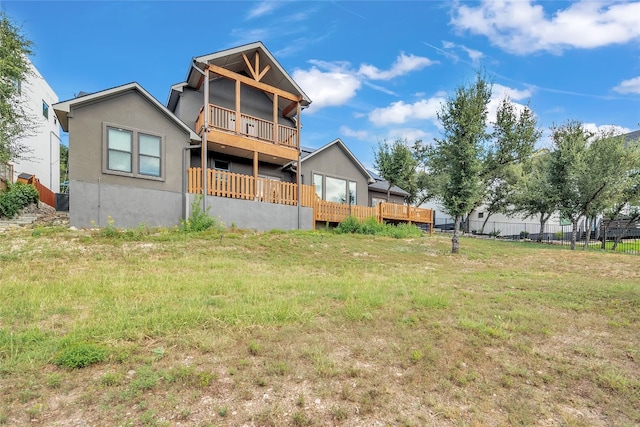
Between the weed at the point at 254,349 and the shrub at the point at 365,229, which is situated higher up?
the shrub at the point at 365,229

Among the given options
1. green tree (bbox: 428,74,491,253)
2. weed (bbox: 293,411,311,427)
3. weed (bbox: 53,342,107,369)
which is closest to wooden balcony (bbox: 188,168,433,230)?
green tree (bbox: 428,74,491,253)

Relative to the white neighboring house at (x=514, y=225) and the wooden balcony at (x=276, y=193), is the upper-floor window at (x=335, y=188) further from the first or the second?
the white neighboring house at (x=514, y=225)

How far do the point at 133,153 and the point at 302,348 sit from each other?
37.6 feet

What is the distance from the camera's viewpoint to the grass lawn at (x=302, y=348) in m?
2.62

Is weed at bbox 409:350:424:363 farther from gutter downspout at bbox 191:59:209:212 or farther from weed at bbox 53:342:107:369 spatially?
gutter downspout at bbox 191:59:209:212

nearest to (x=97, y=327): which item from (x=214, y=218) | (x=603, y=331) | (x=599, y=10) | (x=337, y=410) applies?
(x=337, y=410)

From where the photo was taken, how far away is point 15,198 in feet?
41.1

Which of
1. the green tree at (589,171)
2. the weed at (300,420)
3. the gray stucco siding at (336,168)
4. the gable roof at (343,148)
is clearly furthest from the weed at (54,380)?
the green tree at (589,171)

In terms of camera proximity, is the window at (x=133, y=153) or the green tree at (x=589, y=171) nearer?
the window at (x=133, y=153)

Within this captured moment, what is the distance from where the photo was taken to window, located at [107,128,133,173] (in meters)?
11.7

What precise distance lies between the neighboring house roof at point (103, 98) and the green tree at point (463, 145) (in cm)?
1017

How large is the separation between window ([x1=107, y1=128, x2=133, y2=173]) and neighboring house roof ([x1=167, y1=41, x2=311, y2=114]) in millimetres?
3839

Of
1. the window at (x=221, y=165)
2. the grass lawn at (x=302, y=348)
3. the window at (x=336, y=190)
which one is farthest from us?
the window at (x=336, y=190)

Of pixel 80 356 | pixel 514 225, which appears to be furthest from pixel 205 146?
pixel 514 225
